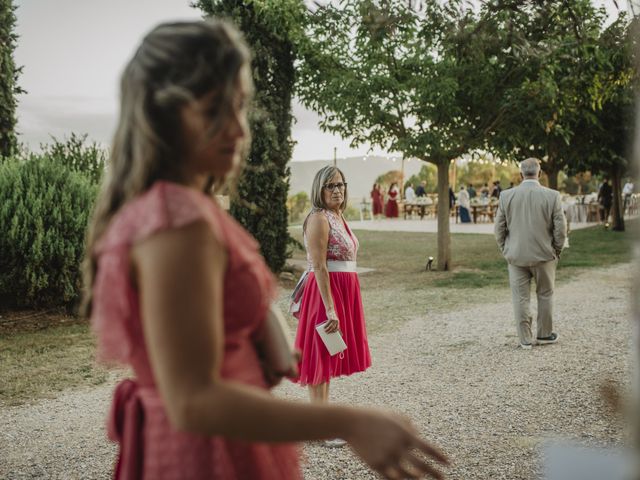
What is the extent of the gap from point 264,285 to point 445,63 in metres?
11.3

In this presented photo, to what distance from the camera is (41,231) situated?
879 centimetres

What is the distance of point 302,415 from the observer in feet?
3.56

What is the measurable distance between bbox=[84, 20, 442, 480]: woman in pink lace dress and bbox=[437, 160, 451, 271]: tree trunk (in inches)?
502

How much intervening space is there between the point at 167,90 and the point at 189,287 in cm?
36

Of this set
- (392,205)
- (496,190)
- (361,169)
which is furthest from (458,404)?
(361,169)

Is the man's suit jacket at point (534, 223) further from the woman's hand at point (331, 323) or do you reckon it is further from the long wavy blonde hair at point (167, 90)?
the long wavy blonde hair at point (167, 90)

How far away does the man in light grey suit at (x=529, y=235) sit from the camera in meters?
7.21

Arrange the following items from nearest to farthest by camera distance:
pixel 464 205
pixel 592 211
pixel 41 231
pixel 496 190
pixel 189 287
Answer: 1. pixel 189 287
2. pixel 41 231
3. pixel 464 205
4. pixel 592 211
5. pixel 496 190

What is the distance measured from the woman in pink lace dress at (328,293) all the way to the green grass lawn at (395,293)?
223cm

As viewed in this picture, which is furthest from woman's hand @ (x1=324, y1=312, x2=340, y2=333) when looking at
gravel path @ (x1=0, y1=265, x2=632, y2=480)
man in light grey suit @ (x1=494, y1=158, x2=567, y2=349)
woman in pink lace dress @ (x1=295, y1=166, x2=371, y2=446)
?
man in light grey suit @ (x1=494, y1=158, x2=567, y2=349)

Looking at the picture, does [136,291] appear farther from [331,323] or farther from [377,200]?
[377,200]

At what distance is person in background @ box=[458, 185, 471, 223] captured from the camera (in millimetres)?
31156

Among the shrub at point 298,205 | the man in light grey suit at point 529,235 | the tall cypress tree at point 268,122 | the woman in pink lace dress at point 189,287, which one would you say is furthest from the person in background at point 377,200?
the woman in pink lace dress at point 189,287

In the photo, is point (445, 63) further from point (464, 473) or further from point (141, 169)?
point (141, 169)
